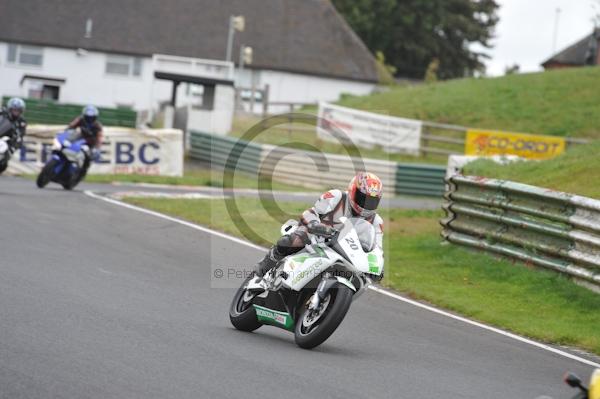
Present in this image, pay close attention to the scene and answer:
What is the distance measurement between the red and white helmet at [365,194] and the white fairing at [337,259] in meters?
0.13

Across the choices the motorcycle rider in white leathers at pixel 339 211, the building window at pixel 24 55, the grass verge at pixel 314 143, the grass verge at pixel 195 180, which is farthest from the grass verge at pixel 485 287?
the building window at pixel 24 55

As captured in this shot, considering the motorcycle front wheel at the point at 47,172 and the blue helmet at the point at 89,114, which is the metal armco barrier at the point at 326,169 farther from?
the motorcycle front wheel at the point at 47,172

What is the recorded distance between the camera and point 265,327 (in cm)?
1073

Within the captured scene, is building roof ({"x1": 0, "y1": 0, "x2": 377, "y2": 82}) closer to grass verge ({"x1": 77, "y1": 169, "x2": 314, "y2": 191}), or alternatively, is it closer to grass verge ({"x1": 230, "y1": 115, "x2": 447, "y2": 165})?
grass verge ({"x1": 230, "y1": 115, "x2": 447, "y2": 165})

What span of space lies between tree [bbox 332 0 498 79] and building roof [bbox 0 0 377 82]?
12.5 m

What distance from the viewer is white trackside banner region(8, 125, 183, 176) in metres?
28.7

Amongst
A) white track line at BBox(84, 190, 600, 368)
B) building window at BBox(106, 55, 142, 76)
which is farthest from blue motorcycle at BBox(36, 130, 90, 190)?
building window at BBox(106, 55, 142, 76)

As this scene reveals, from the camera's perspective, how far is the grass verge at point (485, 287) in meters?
12.1

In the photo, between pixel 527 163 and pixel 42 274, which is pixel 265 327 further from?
pixel 527 163

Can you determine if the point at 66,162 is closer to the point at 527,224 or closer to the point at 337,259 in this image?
the point at 527,224

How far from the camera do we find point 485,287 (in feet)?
47.1

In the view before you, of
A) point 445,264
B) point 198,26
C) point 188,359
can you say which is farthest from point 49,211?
point 198,26

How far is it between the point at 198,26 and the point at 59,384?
5744 cm

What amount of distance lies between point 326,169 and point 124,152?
593 centimetres
